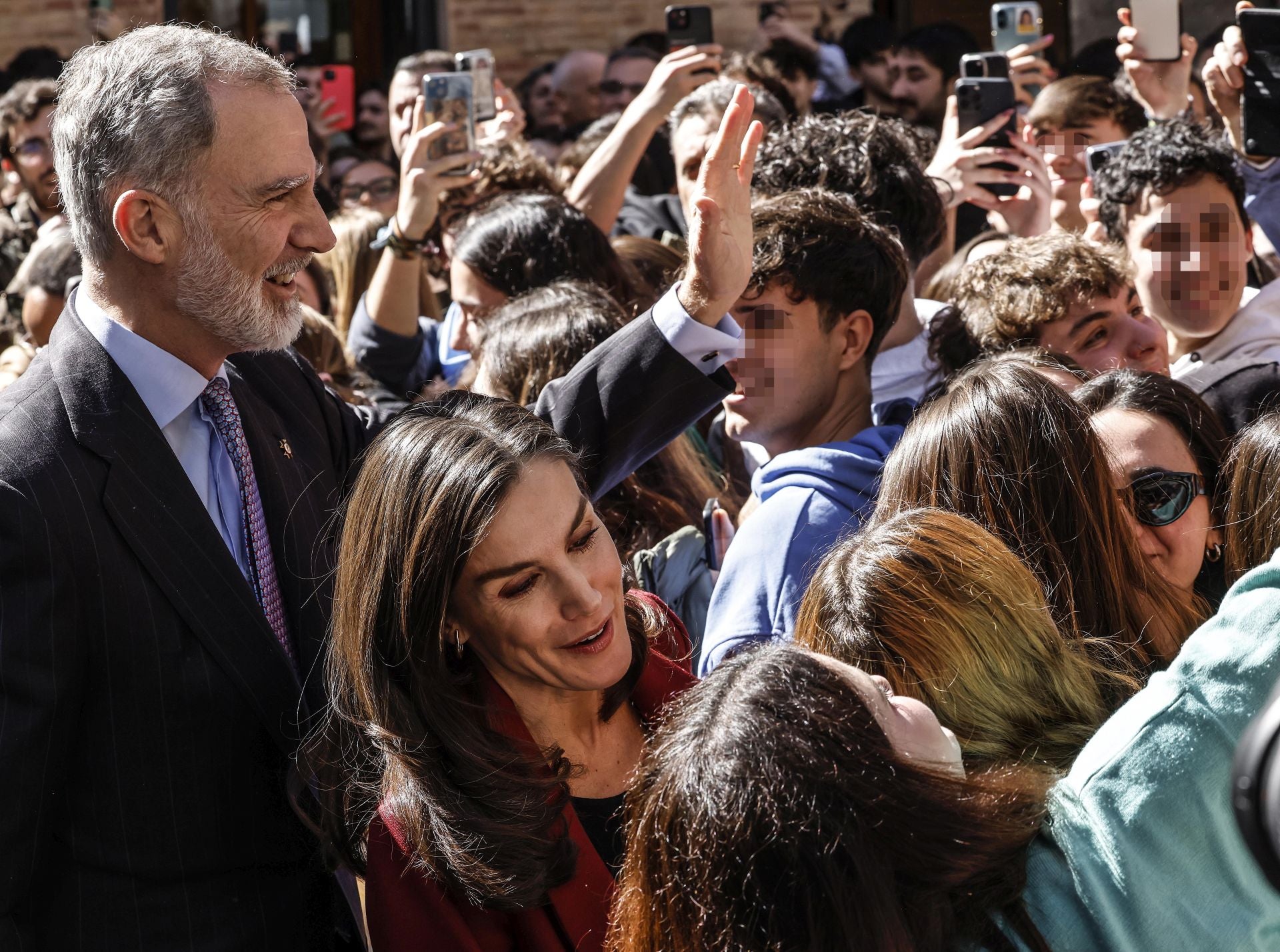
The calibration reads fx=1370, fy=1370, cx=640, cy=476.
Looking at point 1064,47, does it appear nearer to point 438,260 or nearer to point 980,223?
point 980,223

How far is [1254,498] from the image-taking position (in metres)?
1.95

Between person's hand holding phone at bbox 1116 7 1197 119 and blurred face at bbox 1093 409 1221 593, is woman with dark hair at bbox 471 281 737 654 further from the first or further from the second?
person's hand holding phone at bbox 1116 7 1197 119

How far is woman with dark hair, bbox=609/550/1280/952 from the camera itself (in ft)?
3.44

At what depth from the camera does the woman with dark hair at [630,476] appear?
7.92 ft

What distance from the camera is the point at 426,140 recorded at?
3.52m

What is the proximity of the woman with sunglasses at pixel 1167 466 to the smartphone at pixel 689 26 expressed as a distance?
283 cm

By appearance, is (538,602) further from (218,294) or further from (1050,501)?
(1050,501)

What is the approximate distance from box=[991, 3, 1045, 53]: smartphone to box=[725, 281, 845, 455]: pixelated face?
306 cm

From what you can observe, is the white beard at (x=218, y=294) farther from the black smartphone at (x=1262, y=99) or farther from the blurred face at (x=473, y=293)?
the black smartphone at (x=1262, y=99)

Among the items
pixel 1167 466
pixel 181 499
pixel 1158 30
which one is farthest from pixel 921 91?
pixel 181 499

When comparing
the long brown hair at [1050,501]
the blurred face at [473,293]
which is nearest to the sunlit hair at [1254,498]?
the long brown hair at [1050,501]

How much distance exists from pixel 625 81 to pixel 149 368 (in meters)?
5.51

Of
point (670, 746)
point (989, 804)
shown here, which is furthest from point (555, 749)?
point (989, 804)

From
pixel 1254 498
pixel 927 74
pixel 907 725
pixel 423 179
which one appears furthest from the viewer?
pixel 927 74
